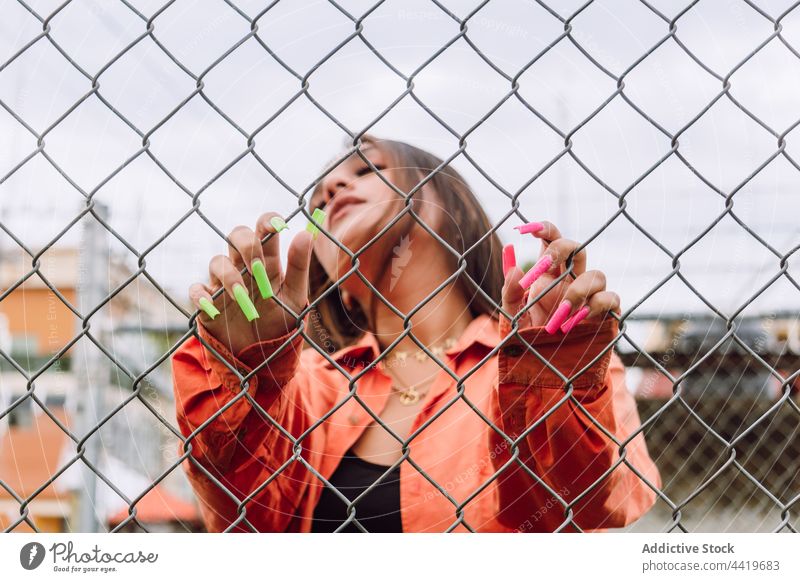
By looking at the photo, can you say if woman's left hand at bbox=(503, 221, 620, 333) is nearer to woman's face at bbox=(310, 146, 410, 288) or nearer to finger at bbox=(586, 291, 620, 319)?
finger at bbox=(586, 291, 620, 319)

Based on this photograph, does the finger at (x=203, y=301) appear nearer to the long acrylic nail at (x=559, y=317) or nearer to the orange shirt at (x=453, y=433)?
the orange shirt at (x=453, y=433)

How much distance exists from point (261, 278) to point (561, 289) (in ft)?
1.32

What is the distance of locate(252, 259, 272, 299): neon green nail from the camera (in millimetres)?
1027

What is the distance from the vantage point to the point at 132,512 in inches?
43.6

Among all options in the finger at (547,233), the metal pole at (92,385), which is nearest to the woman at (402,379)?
the finger at (547,233)

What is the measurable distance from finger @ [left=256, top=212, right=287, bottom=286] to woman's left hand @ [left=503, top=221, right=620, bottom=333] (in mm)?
307

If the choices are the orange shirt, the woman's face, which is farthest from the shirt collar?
the woman's face

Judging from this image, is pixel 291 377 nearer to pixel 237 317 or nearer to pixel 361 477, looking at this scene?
pixel 237 317

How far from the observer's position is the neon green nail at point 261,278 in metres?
1.03

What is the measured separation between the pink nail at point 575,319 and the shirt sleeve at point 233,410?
360 mm

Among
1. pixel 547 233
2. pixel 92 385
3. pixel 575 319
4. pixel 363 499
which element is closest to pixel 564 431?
pixel 575 319

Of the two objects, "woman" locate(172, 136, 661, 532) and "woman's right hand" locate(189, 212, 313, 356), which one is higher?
"woman's right hand" locate(189, 212, 313, 356)

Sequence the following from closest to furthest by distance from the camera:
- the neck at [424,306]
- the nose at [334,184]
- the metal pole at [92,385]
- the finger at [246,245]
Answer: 1. the finger at [246,245]
2. the nose at [334,184]
3. the neck at [424,306]
4. the metal pole at [92,385]
